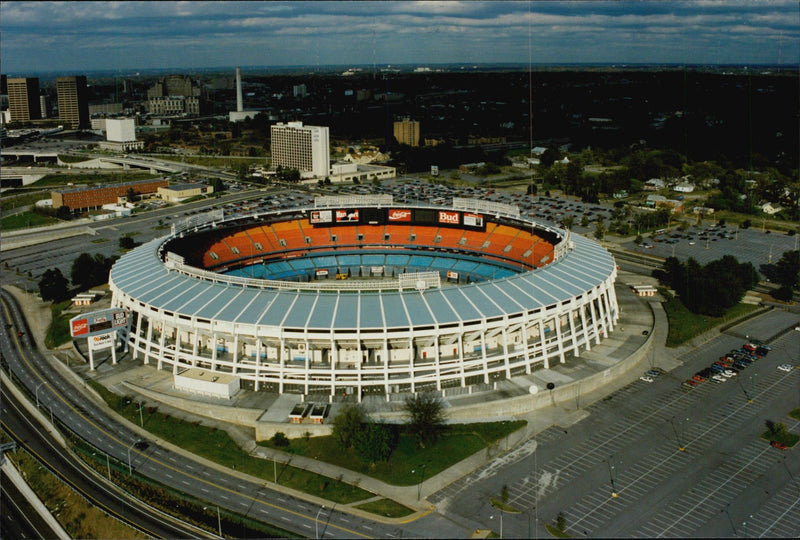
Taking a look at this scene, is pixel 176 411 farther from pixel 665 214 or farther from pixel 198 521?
pixel 665 214

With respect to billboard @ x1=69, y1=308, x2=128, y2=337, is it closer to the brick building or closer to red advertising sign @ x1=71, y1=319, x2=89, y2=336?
red advertising sign @ x1=71, y1=319, x2=89, y2=336

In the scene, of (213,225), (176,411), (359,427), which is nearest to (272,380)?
(176,411)

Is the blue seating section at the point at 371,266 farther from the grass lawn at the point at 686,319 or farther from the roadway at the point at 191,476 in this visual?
the roadway at the point at 191,476

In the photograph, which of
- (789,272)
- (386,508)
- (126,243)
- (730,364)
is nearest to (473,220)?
(730,364)

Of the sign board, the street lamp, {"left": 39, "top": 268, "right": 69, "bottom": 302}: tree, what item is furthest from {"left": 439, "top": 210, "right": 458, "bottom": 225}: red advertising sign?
the street lamp

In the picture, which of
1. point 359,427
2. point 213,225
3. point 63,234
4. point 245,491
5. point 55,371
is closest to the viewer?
point 245,491

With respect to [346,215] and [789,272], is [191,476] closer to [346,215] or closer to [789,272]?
[346,215]

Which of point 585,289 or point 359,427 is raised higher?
point 585,289
